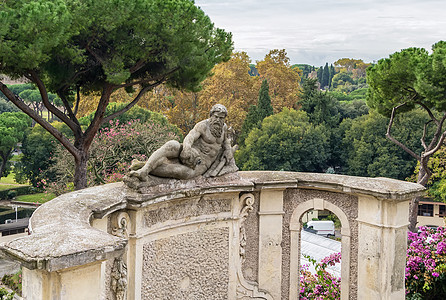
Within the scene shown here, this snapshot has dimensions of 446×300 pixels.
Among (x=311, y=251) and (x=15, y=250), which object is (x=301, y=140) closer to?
(x=311, y=251)

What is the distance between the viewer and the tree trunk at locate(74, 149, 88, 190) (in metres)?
15.9

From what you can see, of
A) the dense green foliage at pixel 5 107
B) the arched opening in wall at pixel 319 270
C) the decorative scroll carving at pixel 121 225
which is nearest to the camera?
the decorative scroll carving at pixel 121 225

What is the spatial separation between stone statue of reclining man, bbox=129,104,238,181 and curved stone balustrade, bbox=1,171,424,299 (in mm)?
172

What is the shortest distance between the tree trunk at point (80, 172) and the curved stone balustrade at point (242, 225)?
8025mm

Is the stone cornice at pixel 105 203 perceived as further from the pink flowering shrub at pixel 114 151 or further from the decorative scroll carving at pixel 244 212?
the pink flowering shrub at pixel 114 151

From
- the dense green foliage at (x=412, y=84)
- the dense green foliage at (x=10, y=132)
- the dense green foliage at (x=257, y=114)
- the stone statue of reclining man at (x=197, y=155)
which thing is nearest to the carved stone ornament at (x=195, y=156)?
the stone statue of reclining man at (x=197, y=155)

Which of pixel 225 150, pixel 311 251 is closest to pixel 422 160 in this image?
pixel 311 251

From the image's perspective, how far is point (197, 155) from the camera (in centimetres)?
796

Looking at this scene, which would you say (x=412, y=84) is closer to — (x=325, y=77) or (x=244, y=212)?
(x=244, y=212)

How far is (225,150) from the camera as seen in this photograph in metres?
8.52

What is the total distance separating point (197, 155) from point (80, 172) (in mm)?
9115

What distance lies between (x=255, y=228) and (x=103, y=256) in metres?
5.60

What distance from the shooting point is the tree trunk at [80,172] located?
52.3 feet

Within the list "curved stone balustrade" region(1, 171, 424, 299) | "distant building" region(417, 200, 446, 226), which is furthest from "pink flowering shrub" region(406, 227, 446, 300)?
→ "distant building" region(417, 200, 446, 226)
